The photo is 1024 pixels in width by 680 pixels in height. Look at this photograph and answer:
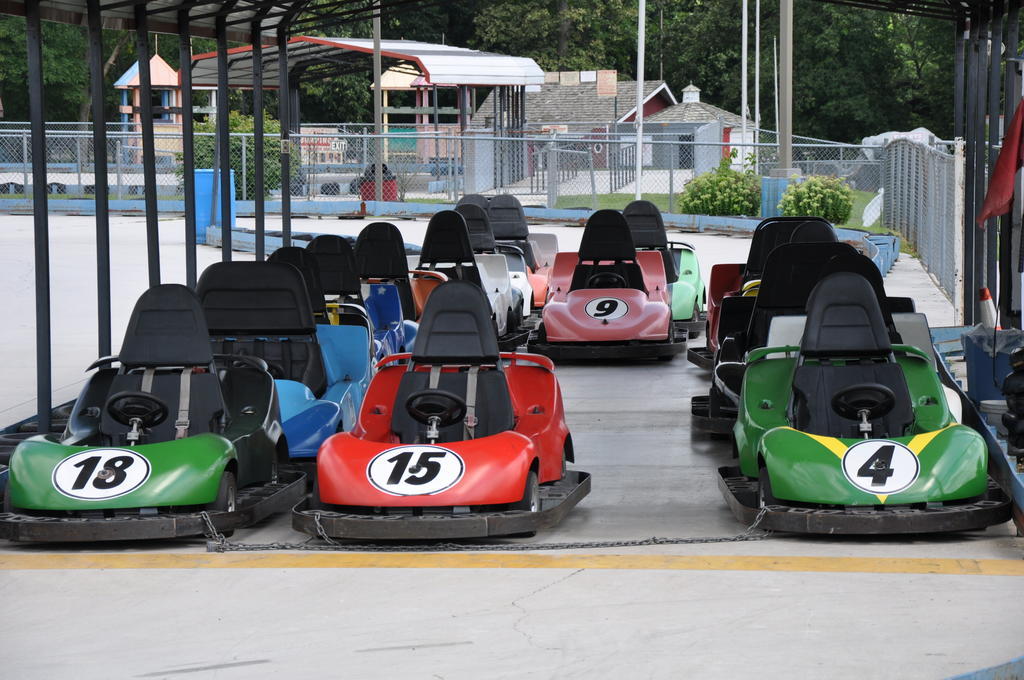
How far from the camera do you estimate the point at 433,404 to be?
757 centimetres

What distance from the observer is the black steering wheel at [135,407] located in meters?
7.60

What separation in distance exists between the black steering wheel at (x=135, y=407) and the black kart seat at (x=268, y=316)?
1.91m

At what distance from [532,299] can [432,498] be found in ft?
33.8

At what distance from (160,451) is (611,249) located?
24.5 ft

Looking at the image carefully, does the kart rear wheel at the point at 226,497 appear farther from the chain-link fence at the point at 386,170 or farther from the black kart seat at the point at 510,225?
the chain-link fence at the point at 386,170

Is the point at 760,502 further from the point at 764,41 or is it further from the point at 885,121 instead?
the point at 764,41

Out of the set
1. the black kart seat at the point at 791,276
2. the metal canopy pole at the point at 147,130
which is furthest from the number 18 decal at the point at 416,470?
the metal canopy pole at the point at 147,130

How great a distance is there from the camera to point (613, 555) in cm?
707

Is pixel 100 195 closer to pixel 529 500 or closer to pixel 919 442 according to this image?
pixel 529 500

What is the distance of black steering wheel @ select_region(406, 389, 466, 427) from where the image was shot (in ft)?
24.6

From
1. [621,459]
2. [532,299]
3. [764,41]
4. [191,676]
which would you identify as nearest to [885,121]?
[764,41]

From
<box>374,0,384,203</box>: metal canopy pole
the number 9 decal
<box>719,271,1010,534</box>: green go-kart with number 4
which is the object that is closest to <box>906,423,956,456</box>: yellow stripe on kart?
<box>719,271,1010,534</box>: green go-kart with number 4

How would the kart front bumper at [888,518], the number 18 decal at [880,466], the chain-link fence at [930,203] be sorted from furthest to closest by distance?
the chain-link fence at [930,203], the number 18 decal at [880,466], the kart front bumper at [888,518]

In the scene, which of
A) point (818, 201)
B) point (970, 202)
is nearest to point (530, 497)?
point (970, 202)
